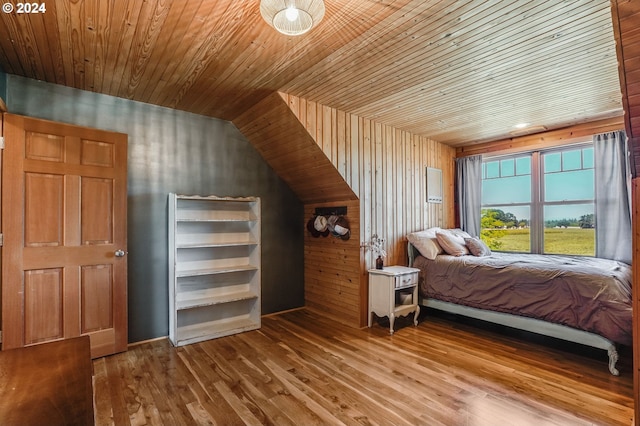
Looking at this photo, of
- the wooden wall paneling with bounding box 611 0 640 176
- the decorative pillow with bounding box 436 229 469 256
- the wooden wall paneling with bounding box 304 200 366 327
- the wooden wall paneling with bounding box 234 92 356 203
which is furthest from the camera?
the decorative pillow with bounding box 436 229 469 256

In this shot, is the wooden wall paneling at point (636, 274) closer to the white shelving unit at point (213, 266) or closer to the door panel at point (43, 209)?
the white shelving unit at point (213, 266)

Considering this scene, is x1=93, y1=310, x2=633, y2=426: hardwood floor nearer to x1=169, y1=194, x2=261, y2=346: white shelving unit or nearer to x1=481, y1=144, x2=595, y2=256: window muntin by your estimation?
x1=169, y1=194, x2=261, y2=346: white shelving unit

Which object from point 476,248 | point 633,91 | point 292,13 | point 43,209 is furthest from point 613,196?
point 43,209

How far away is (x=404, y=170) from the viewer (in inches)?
164

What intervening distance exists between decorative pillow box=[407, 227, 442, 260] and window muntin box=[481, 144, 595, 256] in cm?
130

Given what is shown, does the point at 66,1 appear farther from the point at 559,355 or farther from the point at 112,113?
the point at 559,355

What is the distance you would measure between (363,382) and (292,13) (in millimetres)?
2473

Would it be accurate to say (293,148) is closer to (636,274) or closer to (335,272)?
(335,272)

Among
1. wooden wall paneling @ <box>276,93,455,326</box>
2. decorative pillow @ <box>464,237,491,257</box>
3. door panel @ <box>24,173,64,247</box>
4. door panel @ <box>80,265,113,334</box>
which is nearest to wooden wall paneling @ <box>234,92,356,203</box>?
wooden wall paneling @ <box>276,93,455,326</box>

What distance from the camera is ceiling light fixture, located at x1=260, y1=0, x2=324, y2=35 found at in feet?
5.29

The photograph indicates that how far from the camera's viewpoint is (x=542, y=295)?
112 inches

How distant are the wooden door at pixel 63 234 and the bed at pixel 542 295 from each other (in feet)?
10.9

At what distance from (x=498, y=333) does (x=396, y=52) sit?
9.86 ft

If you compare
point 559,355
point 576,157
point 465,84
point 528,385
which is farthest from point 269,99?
point 576,157
